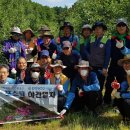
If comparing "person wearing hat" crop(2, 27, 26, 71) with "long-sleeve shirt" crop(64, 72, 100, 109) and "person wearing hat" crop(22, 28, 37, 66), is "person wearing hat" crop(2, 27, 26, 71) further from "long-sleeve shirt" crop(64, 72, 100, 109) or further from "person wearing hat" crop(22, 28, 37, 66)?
"long-sleeve shirt" crop(64, 72, 100, 109)

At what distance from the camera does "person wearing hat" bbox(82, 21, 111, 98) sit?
8328mm

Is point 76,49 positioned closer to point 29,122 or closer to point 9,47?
point 9,47

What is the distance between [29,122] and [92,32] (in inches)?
117

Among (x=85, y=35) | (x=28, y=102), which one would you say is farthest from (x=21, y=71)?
(x=85, y=35)

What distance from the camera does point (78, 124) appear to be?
24.3ft

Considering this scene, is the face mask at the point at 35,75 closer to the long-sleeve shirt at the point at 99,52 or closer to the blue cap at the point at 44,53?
the blue cap at the point at 44,53

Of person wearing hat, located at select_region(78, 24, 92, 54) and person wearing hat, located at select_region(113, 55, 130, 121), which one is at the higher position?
person wearing hat, located at select_region(78, 24, 92, 54)

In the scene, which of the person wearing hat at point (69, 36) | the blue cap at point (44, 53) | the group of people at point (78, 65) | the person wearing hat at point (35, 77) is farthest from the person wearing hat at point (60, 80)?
the person wearing hat at point (69, 36)

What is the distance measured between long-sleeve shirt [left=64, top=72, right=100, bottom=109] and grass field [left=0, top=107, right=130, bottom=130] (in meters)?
0.37

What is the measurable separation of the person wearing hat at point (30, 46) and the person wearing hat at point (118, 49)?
2211 millimetres

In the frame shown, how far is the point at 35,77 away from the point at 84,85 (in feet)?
3.78

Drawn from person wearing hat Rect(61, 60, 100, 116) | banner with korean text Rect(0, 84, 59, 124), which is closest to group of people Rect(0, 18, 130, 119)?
person wearing hat Rect(61, 60, 100, 116)

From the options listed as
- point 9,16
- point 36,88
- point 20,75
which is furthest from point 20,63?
point 9,16

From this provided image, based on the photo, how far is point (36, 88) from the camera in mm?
7570
